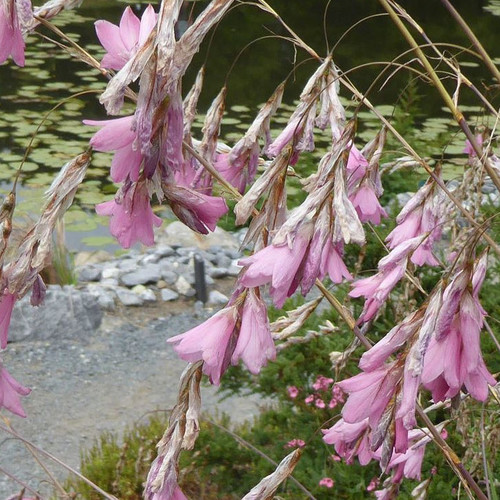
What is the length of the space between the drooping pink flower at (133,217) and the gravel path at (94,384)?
87.7 inches

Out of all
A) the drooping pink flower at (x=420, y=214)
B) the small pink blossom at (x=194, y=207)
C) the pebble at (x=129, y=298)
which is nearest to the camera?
the small pink blossom at (x=194, y=207)

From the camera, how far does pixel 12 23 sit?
0.96 meters

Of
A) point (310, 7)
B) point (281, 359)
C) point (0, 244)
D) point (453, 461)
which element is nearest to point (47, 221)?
point (0, 244)

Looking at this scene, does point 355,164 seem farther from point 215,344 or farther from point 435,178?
point 215,344

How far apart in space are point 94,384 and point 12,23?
9.89 feet

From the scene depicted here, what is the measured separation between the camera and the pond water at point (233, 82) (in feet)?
20.6

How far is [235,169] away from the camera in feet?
3.95

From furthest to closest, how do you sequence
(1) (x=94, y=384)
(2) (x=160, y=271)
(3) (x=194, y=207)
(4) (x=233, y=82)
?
1. (4) (x=233, y=82)
2. (2) (x=160, y=271)
3. (1) (x=94, y=384)
4. (3) (x=194, y=207)

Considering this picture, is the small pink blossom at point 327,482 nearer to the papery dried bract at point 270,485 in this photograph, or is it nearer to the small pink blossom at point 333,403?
the small pink blossom at point 333,403

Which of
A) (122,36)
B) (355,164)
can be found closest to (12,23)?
(122,36)

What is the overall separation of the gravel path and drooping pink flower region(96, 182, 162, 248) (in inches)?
87.7

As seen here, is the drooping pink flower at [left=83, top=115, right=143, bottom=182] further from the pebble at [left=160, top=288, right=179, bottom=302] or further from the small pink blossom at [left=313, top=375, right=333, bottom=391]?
the pebble at [left=160, top=288, right=179, bottom=302]

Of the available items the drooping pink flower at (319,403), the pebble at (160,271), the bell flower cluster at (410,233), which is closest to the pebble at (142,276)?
the pebble at (160,271)

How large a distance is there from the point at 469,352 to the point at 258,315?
0.63ft
